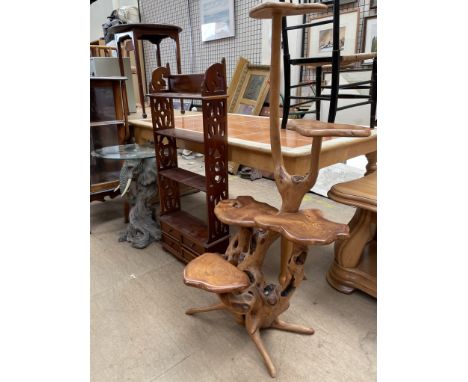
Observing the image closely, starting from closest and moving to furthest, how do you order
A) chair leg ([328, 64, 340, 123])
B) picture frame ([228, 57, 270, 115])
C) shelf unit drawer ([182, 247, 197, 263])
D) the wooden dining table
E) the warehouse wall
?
the wooden dining table < chair leg ([328, 64, 340, 123]) < shelf unit drawer ([182, 247, 197, 263]) < picture frame ([228, 57, 270, 115]) < the warehouse wall

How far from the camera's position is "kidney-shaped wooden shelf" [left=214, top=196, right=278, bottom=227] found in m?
1.14

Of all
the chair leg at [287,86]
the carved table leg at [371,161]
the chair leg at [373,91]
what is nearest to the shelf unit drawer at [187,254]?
the chair leg at [287,86]

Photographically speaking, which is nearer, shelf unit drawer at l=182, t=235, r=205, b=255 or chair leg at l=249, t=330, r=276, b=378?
chair leg at l=249, t=330, r=276, b=378

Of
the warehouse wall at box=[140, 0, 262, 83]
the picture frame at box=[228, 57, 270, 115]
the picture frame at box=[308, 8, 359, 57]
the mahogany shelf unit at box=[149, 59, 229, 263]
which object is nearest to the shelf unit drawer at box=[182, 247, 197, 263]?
the mahogany shelf unit at box=[149, 59, 229, 263]

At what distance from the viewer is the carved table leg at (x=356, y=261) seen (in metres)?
1.47

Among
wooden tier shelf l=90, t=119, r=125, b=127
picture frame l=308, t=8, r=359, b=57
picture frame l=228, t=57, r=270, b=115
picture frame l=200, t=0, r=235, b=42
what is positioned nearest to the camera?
wooden tier shelf l=90, t=119, r=125, b=127

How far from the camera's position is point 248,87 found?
3.73 metres

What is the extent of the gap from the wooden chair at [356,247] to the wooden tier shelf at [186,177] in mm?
643

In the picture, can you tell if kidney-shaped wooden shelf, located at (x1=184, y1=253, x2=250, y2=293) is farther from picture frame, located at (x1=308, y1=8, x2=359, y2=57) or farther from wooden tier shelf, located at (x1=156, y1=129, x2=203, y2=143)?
picture frame, located at (x1=308, y1=8, x2=359, y2=57)

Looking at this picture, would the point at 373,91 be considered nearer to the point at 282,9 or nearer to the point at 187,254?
the point at 282,9

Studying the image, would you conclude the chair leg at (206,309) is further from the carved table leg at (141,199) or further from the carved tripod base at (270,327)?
the carved table leg at (141,199)

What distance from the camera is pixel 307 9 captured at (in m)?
0.99

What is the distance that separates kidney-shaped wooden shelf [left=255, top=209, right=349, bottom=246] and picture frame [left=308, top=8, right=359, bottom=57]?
2466mm

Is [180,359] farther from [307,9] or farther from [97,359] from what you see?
[307,9]
